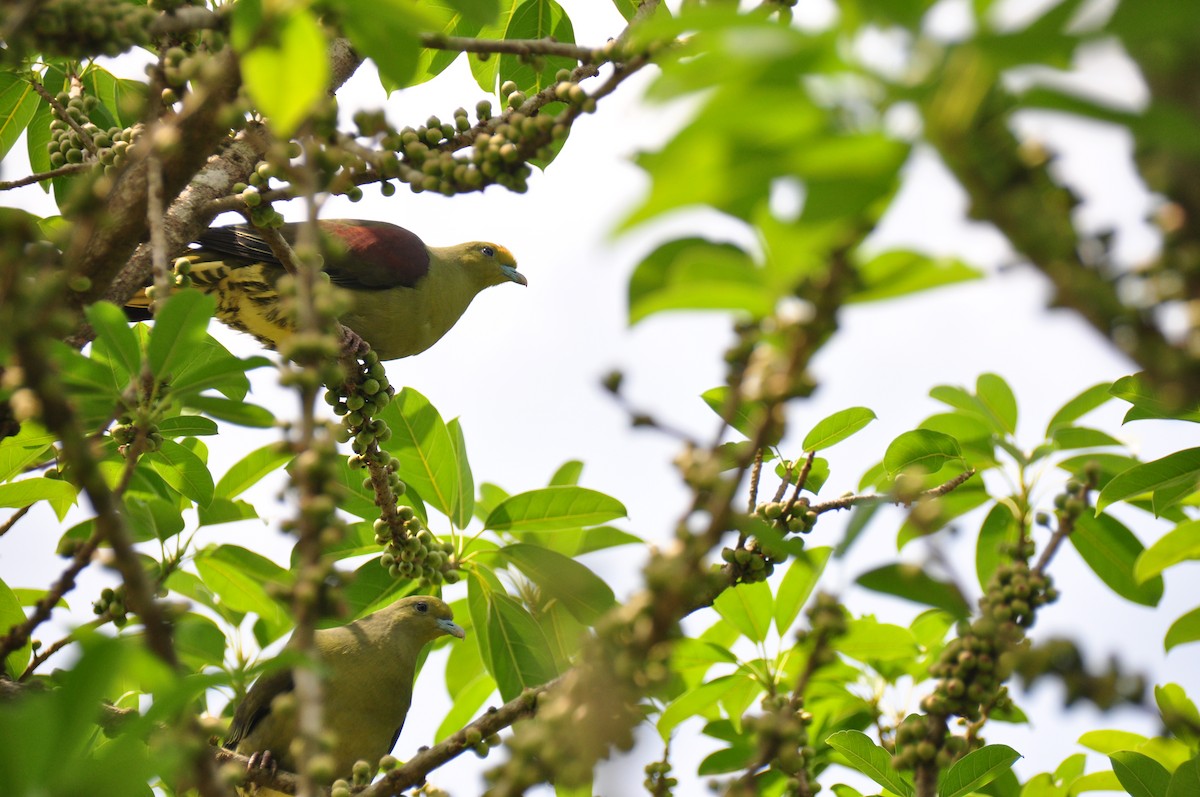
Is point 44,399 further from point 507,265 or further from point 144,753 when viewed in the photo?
point 507,265

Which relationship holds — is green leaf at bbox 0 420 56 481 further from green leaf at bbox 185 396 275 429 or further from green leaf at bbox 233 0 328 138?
green leaf at bbox 233 0 328 138

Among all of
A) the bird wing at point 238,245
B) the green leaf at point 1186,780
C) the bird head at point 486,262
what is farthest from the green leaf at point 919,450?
the bird head at point 486,262

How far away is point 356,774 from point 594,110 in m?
1.60

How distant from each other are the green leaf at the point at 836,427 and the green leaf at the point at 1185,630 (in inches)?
37.3

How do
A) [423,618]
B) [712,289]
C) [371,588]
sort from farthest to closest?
1. [423,618]
2. [371,588]
3. [712,289]

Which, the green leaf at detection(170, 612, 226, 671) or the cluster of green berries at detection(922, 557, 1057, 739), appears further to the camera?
the green leaf at detection(170, 612, 226, 671)

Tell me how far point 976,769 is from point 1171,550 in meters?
0.73

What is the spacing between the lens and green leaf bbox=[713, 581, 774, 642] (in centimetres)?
351

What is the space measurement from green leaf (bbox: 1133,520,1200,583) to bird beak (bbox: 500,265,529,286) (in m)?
4.78

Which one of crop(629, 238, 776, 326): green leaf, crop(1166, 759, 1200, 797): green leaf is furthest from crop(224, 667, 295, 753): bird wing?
crop(629, 238, 776, 326): green leaf

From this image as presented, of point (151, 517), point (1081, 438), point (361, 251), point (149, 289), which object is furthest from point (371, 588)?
point (1081, 438)

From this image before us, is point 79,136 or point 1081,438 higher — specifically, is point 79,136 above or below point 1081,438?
above

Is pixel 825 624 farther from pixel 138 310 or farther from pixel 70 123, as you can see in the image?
pixel 138 310

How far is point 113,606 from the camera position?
2.95 metres
